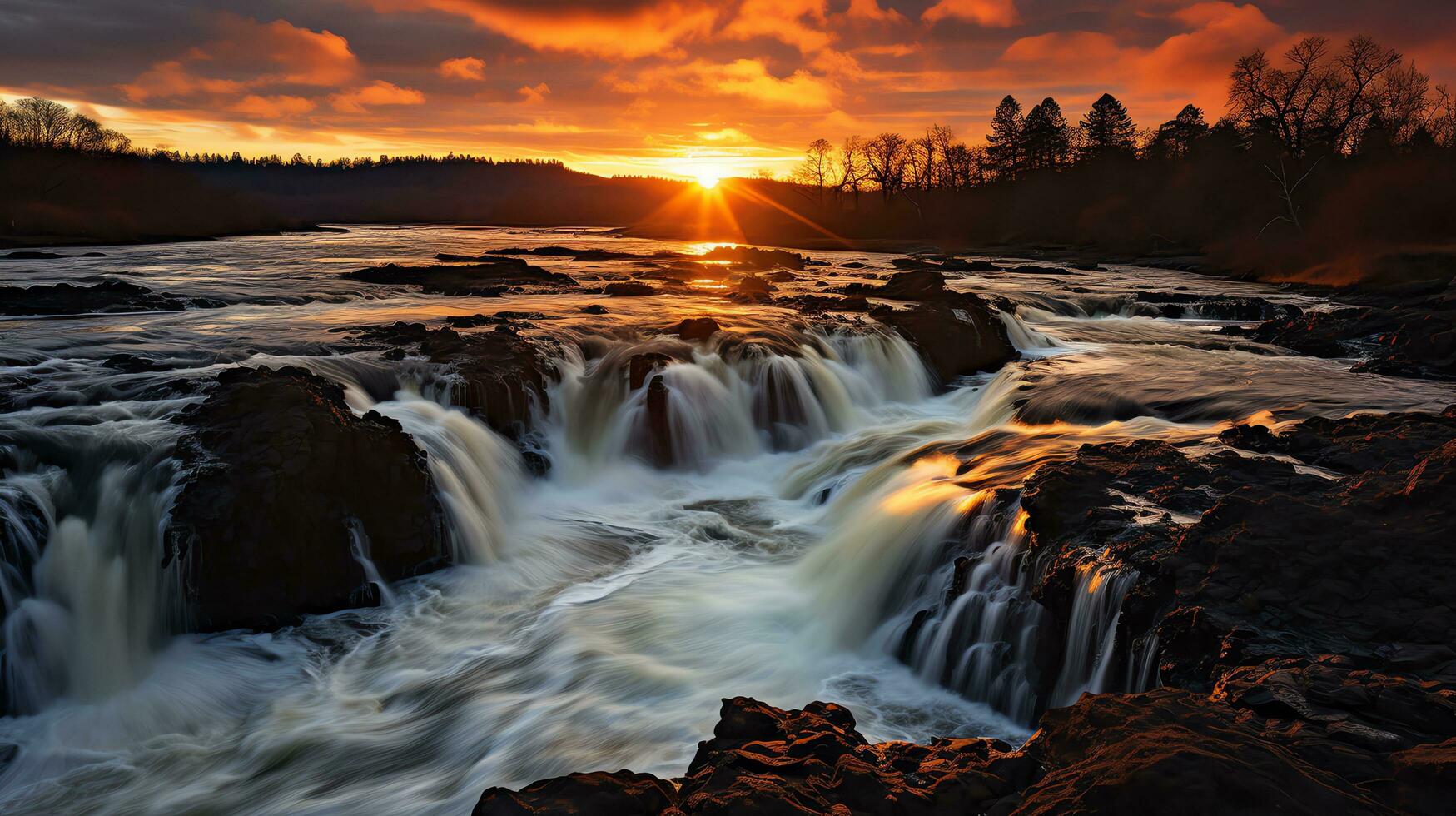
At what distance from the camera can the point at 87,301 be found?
56.6 ft

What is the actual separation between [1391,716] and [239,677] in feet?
25.1

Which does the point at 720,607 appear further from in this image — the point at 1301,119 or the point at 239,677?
the point at 1301,119

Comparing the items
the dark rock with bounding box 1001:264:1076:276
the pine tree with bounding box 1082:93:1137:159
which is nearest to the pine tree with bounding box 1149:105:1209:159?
the pine tree with bounding box 1082:93:1137:159

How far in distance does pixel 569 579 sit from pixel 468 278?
18.2 m

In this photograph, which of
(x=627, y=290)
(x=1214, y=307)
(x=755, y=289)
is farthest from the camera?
A: (x=1214, y=307)

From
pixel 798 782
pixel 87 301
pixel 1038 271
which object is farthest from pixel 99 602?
pixel 1038 271

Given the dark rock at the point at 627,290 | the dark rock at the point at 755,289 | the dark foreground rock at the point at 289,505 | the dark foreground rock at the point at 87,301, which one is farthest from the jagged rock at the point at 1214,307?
the dark foreground rock at the point at 87,301

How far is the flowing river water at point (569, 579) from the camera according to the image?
19.2ft

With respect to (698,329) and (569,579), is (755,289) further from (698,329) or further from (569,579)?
(569,579)

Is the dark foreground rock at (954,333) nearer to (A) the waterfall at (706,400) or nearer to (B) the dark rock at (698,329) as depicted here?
(A) the waterfall at (706,400)

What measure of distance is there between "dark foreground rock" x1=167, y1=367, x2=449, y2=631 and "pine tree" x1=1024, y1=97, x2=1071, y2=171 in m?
89.5

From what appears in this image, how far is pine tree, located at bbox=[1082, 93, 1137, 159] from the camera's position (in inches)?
3396

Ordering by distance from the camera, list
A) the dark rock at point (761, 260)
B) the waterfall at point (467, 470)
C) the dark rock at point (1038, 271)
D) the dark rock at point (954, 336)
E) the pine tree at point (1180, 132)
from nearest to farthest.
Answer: the waterfall at point (467, 470) < the dark rock at point (954, 336) < the dark rock at point (761, 260) < the dark rock at point (1038, 271) < the pine tree at point (1180, 132)

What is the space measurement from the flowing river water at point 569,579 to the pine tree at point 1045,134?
80.7 meters
